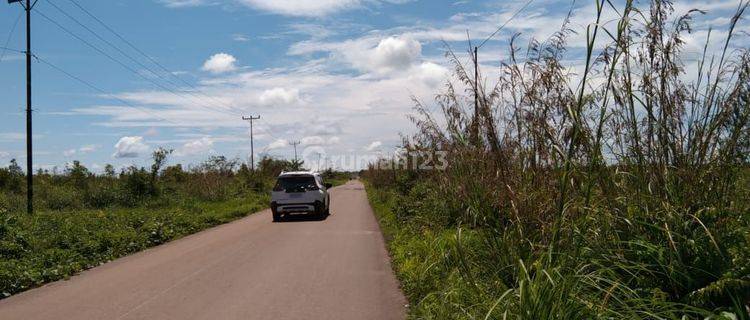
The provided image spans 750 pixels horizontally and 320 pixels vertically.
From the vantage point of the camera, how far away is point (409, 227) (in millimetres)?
13711

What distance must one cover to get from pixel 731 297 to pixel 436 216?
857 centimetres

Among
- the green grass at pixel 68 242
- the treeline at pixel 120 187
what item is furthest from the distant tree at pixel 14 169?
the green grass at pixel 68 242

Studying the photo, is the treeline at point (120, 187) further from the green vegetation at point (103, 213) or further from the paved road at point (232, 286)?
the paved road at point (232, 286)

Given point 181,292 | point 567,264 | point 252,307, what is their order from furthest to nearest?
point 181,292, point 252,307, point 567,264

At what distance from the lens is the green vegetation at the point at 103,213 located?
1082 cm

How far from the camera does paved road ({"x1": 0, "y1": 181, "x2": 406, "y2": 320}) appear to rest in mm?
6922

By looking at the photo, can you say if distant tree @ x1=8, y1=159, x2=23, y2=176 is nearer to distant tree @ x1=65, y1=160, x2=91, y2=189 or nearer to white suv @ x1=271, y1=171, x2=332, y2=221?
distant tree @ x1=65, y1=160, x2=91, y2=189

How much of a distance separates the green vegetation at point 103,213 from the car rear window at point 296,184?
8.35 feet

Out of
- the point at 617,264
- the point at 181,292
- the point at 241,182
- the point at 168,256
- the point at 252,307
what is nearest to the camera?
the point at 617,264

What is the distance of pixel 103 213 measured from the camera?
2056cm

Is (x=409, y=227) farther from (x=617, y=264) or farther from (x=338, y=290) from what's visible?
(x=617, y=264)

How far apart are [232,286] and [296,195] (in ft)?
41.3

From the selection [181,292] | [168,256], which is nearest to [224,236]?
[168,256]

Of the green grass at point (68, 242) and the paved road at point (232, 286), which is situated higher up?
the green grass at point (68, 242)
